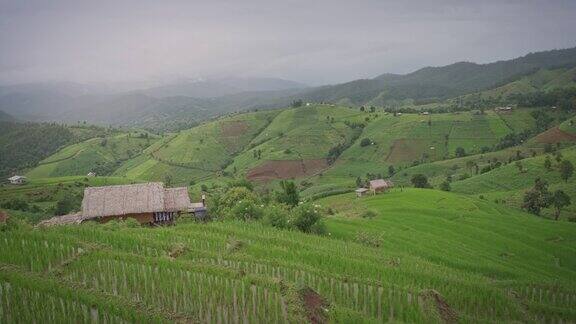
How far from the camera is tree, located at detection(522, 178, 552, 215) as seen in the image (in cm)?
9581

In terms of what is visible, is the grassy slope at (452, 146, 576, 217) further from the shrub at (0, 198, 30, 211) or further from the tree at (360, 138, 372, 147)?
the shrub at (0, 198, 30, 211)

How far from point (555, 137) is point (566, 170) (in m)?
59.6

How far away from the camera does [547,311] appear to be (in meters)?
25.9

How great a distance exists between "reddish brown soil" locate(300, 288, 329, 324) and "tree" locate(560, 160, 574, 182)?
112000 mm

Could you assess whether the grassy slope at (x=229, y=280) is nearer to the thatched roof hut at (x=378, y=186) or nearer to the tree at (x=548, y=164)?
the thatched roof hut at (x=378, y=186)

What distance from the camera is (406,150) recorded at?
614 ft

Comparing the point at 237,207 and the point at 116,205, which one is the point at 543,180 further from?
the point at 116,205

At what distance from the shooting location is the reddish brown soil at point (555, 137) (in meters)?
160

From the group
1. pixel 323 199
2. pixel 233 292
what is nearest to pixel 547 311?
pixel 233 292

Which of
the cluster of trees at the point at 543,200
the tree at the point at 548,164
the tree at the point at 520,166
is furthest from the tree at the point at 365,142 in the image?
the cluster of trees at the point at 543,200

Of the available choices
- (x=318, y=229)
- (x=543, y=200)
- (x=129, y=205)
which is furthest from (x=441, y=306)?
(x=543, y=200)

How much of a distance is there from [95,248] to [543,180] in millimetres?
117322

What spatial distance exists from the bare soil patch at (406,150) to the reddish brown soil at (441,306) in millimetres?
159647

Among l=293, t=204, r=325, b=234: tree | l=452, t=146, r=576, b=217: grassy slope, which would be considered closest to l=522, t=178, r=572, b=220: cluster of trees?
l=452, t=146, r=576, b=217: grassy slope
